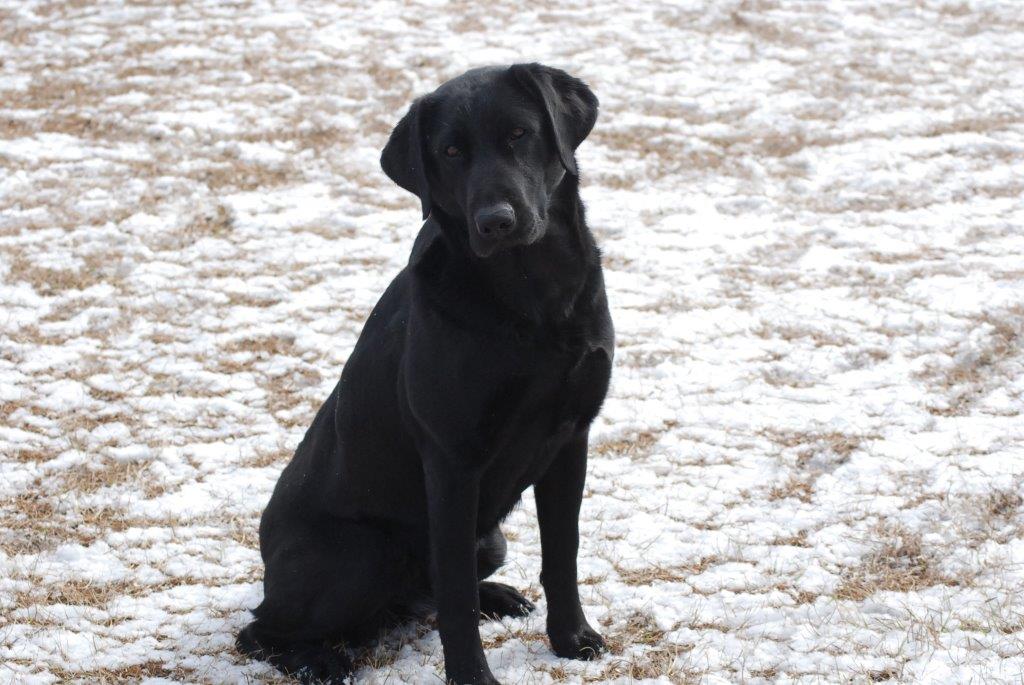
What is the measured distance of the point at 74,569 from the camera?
3.94 metres

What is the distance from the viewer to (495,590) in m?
3.63

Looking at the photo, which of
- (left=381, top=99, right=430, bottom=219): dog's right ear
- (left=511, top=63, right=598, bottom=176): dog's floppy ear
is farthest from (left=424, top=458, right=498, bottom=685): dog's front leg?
(left=511, top=63, right=598, bottom=176): dog's floppy ear

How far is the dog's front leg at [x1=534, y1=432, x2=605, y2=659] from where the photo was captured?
3.21 metres

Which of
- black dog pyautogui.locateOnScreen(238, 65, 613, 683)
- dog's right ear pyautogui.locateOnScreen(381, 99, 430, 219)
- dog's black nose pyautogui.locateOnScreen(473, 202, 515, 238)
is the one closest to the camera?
dog's black nose pyautogui.locateOnScreen(473, 202, 515, 238)

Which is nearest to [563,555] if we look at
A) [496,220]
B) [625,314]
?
[496,220]

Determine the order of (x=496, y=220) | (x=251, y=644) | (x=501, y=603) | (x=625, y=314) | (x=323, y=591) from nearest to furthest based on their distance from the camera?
(x=496, y=220), (x=323, y=591), (x=251, y=644), (x=501, y=603), (x=625, y=314)

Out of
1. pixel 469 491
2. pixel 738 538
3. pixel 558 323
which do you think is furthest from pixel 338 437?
pixel 738 538

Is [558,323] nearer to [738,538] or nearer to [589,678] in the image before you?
[589,678]

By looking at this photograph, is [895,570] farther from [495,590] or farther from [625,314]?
[625,314]

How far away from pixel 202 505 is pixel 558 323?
230 centimetres

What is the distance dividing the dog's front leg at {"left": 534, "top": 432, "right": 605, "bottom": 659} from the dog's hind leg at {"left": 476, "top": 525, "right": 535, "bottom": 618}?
26cm

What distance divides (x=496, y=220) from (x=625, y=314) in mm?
3832

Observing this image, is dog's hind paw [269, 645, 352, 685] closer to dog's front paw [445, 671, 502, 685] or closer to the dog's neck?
dog's front paw [445, 671, 502, 685]

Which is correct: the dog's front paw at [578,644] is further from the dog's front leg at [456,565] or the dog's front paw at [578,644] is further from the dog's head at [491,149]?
the dog's head at [491,149]
